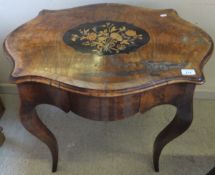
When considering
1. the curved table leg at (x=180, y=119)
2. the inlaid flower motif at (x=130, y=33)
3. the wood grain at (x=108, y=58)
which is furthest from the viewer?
the inlaid flower motif at (x=130, y=33)

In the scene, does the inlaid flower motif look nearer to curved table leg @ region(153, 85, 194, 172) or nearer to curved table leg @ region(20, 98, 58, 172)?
curved table leg @ region(153, 85, 194, 172)

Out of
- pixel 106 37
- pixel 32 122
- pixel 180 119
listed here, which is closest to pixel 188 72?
pixel 180 119

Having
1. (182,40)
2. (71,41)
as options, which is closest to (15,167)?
(71,41)

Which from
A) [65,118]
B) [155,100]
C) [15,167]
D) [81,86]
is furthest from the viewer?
[65,118]

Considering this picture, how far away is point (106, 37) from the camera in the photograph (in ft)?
3.15

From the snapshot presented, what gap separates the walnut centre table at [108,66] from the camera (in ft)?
2.48

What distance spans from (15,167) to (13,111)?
44cm

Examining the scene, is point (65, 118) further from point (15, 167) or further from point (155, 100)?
point (155, 100)

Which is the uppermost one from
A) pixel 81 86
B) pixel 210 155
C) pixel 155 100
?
pixel 81 86

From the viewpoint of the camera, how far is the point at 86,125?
1.48 m

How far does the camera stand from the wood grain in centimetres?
75

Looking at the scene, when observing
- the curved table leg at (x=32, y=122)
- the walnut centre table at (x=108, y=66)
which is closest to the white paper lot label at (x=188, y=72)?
the walnut centre table at (x=108, y=66)

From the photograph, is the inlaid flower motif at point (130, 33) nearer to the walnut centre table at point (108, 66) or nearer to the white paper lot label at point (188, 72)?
the walnut centre table at point (108, 66)

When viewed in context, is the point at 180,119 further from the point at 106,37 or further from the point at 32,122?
the point at 32,122
